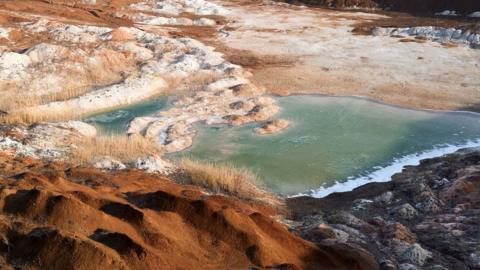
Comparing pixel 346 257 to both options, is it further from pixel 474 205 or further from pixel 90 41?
pixel 90 41

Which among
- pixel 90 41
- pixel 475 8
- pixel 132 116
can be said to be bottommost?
pixel 132 116

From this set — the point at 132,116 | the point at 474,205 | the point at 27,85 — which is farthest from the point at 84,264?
the point at 27,85

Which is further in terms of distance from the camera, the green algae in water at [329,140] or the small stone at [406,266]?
the green algae in water at [329,140]

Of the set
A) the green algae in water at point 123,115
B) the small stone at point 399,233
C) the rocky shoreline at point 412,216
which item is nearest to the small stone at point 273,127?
the green algae in water at point 123,115

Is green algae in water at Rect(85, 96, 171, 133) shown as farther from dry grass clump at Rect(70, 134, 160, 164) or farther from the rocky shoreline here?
the rocky shoreline

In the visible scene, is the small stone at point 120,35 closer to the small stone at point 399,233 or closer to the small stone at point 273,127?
the small stone at point 273,127
